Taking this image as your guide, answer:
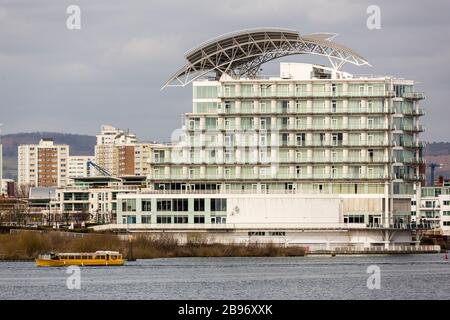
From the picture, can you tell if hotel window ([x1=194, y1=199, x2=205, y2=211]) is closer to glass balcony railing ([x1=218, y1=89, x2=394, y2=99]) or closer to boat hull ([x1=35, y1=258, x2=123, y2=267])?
glass balcony railing ([x1=218, y1=89, x2=394, y2=99])

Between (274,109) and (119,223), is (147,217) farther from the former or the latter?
(274,109)

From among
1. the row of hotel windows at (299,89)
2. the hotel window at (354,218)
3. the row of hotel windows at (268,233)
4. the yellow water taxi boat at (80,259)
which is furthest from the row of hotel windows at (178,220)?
the yellow water taxi boat at (80,259)

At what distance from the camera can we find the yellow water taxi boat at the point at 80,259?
14500 centimetres

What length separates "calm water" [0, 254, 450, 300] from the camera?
106000mm

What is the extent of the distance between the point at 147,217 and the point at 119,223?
3.56m

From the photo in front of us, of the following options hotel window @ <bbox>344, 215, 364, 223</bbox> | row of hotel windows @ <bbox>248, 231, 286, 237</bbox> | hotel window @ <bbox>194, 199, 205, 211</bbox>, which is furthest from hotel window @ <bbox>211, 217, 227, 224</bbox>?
hotel window @ <bbox>344, 215, 364, 223</bbox>

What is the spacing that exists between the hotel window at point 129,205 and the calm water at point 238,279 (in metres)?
14.7

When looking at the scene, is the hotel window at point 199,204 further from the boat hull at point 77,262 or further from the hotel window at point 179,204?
the boat hull at point 77,262

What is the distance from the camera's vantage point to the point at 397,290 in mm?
109062

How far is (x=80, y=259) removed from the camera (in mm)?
147500

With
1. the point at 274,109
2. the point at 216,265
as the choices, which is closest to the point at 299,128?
the point at 274,109

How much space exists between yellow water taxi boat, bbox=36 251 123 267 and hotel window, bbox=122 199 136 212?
807 inches

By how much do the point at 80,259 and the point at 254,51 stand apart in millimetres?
36765

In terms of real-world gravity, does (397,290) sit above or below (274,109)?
below
